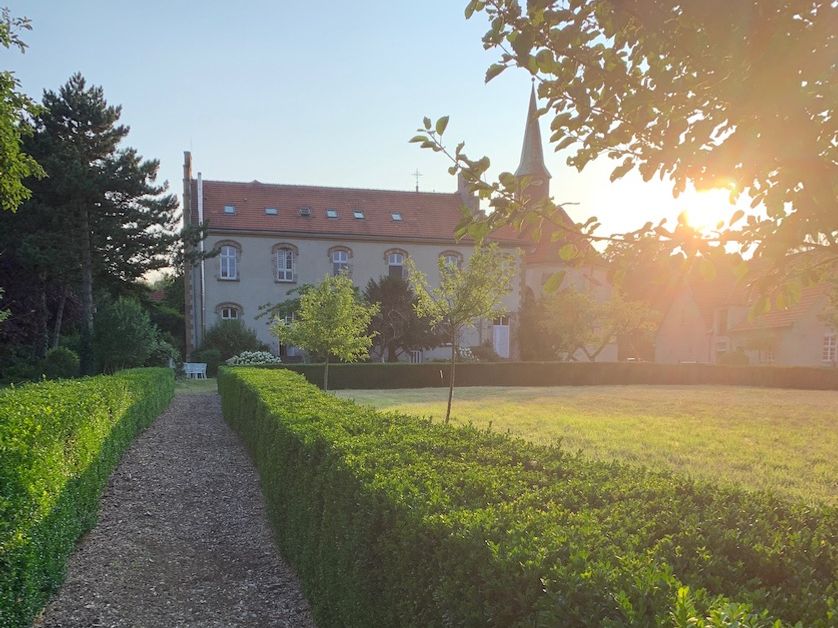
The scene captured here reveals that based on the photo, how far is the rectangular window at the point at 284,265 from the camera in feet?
117

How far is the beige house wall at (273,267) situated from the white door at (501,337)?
106cm

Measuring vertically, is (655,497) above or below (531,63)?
below

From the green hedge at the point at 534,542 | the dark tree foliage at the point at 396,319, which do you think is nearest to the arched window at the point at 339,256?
the dark tree foliage at the point at 396,319

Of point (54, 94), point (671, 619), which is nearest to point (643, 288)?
point (671, 619)

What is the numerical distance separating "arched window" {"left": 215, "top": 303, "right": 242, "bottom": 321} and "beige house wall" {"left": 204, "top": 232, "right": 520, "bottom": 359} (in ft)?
0.42

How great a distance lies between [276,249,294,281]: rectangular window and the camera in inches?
1401

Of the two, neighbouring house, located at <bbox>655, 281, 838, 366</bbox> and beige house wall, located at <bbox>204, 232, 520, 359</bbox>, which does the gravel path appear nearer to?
beige house wall, located at <bbox>204, 232, 520, 359</bbox>

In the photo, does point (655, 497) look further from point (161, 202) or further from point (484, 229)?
point (161, 202)

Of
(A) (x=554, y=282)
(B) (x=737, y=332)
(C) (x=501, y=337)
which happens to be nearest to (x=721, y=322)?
(B) (x=737, y=332)

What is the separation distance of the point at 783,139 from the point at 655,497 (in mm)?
1895

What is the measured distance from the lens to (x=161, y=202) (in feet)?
83.5

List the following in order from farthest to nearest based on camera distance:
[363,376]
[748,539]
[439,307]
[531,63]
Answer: [363,376]
[439,307]
[531,63]
[748,539]

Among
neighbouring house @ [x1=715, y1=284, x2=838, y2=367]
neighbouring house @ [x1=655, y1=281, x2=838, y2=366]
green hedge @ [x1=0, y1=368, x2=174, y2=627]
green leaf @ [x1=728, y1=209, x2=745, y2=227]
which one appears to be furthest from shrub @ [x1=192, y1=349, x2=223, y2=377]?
neighbouring house @ [x1=715, y1=284, x2=838, y2=367]

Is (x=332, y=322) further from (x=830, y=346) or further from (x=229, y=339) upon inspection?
(x=830, y=346)
